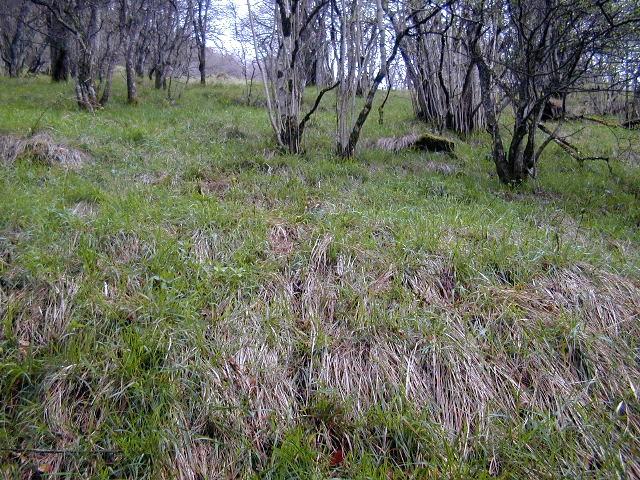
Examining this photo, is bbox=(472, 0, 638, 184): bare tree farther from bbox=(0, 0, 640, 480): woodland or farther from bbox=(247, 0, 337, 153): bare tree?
bbox=(247, 0, 337, 153): bare tree

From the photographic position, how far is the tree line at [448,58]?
467 cm

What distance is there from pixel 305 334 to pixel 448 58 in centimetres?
643

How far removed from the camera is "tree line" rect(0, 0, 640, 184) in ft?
15.3

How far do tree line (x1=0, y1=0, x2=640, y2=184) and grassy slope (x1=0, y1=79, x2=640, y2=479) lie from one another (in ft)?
5.73

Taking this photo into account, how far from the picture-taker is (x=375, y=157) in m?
5.57

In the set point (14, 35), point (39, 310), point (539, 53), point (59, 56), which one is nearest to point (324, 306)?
point (39, 310)

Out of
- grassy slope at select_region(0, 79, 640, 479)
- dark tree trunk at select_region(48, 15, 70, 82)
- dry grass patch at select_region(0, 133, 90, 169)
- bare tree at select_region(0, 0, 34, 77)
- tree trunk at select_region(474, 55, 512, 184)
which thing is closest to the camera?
grassy slope at select_region(0, 79, 640, 479)

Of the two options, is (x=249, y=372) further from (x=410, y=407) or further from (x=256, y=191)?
(x=256, y=191)

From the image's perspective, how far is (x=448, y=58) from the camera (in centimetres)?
725

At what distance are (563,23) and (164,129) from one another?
5359 millimetres

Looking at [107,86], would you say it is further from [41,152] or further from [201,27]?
[201,27]

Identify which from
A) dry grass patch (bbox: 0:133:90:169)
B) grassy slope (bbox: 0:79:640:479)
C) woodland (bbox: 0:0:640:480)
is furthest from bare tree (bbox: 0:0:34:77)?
grassy slope (bbox: 0:79:640:479)

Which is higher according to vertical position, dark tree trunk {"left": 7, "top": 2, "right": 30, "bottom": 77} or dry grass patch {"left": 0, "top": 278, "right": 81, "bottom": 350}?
dark tree trunk {"left": 7, "top": 2, "right": 30, "bottom": 77}

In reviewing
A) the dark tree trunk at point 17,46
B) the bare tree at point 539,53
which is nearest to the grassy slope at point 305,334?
the bare tree at point 539,53
